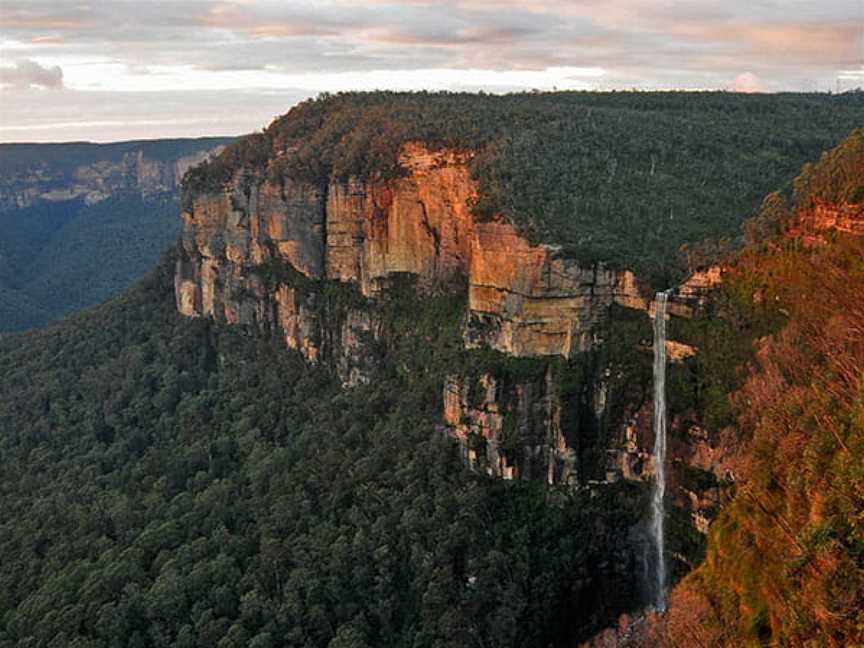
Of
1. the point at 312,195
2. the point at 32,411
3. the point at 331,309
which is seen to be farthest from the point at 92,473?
the point at 312,195

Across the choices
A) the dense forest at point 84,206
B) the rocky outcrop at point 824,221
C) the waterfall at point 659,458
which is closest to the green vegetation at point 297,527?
the waterfall at point 659,458

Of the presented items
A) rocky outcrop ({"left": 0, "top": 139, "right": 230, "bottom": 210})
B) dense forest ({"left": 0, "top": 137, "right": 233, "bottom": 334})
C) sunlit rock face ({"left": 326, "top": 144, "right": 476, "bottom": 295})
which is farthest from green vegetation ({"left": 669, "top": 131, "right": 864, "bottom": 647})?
rocky outcrop ({"left": 0, "top": 139, "right": 230, "bottom": 210})

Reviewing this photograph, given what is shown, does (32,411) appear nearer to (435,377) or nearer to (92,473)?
(92,473)

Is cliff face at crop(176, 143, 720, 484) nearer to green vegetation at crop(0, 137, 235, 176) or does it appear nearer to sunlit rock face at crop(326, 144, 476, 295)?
sunlit rock face at crop(326, 144, 476, 295)

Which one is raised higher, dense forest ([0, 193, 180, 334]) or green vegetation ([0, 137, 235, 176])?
green vegetation ([0, 137, 235, 176])

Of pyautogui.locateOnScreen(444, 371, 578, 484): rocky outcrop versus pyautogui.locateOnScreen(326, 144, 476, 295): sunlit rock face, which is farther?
pyautogui.locateOnScreen(326, 144, 476, 295): sunlit rock face

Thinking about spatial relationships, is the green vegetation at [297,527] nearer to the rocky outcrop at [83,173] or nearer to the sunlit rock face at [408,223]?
the sunlit rock face at [408,223]
